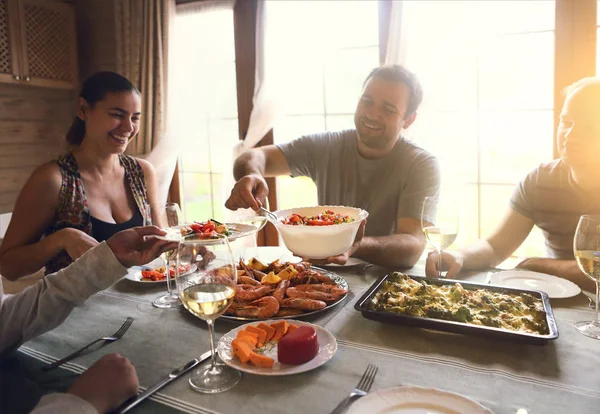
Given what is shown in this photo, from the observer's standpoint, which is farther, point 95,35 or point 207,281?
point 95,35

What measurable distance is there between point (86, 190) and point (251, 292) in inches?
48.8

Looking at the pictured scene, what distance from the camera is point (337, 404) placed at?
30.0 inches

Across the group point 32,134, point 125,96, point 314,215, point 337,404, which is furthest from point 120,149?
point 32,134

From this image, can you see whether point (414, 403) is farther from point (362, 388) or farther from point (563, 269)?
point (563, 269)

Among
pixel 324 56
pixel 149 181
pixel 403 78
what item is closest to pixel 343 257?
pixel 403 78

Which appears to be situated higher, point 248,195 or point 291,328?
point 248,195

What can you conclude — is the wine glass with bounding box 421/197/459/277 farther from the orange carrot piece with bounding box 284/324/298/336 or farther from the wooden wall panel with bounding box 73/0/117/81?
the wooden wall panel with bounding box 73/0/117/81

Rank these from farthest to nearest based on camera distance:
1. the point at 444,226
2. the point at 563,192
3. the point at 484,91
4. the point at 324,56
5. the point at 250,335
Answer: the point at 324,56 < the point at 484,91 < the point at 563,192 < the point at 444,226 < the point at 250,335

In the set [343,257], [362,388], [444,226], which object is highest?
[444,226]

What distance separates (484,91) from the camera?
2.55 meters

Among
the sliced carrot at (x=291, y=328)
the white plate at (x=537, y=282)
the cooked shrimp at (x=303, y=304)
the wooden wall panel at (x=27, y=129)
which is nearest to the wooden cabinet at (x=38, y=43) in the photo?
the wooden wall panel at (x=27, y=129)

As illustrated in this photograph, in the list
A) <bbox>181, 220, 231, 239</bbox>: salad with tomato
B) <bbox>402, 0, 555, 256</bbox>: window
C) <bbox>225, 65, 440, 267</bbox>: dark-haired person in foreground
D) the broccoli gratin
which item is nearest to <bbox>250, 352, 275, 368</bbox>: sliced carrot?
the broccoli gratin

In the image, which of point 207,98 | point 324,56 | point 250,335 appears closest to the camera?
point 250,335

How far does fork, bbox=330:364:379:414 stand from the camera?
2.39 ft
